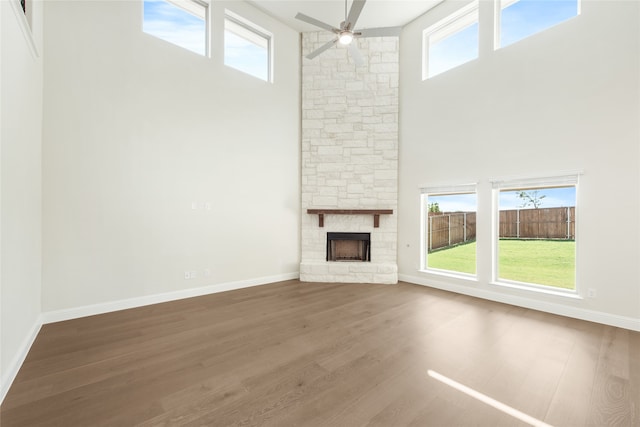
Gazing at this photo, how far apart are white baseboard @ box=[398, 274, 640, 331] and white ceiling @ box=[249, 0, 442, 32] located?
4.92 metres

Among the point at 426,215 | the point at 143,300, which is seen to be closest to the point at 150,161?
the point at 143,300

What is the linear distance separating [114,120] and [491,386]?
485cm

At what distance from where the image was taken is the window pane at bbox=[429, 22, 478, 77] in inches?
177

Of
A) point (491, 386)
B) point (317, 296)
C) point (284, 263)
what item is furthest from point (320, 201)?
point (491, 386)

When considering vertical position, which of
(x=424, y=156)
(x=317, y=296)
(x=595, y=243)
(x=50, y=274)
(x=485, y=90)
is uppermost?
(x=485, y=90)

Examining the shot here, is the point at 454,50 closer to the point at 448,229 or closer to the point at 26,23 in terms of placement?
the point at 448,229

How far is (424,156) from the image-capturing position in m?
4.96

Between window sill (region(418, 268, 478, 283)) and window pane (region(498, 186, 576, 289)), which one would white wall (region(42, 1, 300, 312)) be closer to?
window sill (region(418, 268, 478, 283))

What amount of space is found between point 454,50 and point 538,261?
377cm

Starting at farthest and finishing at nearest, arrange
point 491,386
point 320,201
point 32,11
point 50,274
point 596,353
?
point 320,201 → point 50,274 → point 32,11 → point 596,353 → point 491,386

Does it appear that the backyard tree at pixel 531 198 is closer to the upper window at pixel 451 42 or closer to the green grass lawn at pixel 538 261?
the green grass lawn at pixel 538 261

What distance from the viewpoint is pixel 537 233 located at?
3.87 m

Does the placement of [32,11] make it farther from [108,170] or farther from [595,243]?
[595,243]

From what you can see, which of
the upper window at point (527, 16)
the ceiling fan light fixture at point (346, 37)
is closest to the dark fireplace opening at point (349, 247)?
the ceiling fan light fixture at point (346, 37)
